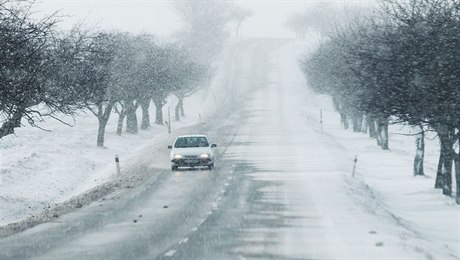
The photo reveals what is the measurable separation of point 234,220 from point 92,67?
1251 centimetres

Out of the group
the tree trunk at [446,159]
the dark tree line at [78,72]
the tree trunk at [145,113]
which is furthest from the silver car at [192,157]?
the tree trunk at [145,113]

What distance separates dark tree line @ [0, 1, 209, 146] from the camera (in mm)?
19172

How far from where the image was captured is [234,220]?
18.9 metres

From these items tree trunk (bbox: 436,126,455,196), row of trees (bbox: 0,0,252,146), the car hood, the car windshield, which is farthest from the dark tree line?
tree trunk (bbox: 436,126,455,196)

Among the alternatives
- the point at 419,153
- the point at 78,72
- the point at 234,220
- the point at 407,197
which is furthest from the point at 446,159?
the point at 78,72

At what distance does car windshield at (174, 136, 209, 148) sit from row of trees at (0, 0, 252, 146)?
13.4ft

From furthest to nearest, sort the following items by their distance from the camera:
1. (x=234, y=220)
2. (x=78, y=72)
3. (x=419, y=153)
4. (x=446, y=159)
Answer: (x=419, y=153) < (x=446, y=159) < (x=78, y=72) < (x=234, y=220)

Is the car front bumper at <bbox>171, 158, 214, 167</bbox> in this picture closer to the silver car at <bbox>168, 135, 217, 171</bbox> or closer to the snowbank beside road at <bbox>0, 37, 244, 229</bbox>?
the silver car at <bbox>168, 135, 217, 171</bbox>

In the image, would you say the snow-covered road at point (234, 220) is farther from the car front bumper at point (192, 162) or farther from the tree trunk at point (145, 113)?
the tree trunk at point (145, 113)

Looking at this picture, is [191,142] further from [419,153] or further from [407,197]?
[419,153]

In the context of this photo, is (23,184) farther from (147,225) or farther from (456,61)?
(456,61)

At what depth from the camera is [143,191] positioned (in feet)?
86.1

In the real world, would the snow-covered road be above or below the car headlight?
below

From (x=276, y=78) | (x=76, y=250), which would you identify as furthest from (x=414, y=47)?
(x=276, y=78)
